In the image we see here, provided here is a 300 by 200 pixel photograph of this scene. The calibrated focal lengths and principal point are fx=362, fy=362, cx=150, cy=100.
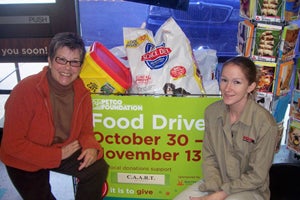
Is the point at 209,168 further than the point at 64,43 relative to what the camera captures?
Yes

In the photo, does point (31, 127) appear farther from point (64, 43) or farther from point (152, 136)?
point (152, 136)

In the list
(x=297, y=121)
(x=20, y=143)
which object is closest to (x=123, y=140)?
(x=20, y=143)

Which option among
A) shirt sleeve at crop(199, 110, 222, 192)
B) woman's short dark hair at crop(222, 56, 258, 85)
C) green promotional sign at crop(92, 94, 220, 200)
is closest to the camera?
woman's short dark hair at crop(222, 56, 258, 85)

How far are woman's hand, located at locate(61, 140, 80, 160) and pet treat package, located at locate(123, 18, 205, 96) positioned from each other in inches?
16.4

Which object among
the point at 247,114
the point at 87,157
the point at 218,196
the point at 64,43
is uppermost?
the point at 64,43

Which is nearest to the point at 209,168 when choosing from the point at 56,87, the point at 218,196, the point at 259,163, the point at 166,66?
the point at 218,196

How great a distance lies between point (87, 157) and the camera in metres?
1.78

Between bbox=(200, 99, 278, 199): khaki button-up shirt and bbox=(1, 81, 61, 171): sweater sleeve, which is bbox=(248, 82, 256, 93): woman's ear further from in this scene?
bbox=(1, 81, 61, 171): sweater sleeve

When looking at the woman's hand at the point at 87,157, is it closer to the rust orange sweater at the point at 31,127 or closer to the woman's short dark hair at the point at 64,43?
the rust orange sweater at the point at 31,127

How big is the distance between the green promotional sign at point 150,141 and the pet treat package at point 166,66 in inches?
2.7

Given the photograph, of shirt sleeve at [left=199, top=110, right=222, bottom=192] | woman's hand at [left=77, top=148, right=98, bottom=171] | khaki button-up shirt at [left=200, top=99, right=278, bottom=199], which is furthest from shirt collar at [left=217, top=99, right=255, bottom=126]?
woman's hand at [left=77, top=148, right=98, bottom=171]

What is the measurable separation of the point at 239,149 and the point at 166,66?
1.84 ft

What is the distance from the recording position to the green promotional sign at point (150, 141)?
186cm

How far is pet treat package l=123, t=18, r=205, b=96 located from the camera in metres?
1.87
